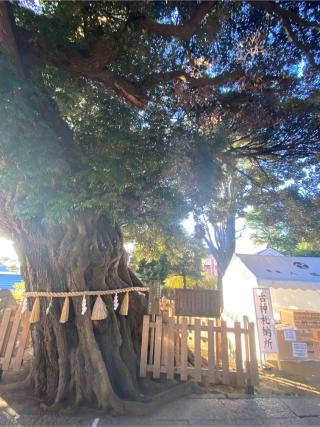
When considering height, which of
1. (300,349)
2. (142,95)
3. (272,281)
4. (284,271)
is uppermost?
(142,95)

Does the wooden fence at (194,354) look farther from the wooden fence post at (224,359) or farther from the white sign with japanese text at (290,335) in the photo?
the white sign with japanese text at (290,335)

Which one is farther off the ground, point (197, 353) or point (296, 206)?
point (296, 206)

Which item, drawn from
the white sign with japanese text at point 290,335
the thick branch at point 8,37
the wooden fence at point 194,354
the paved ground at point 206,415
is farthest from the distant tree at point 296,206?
the thick branch at point 8,37

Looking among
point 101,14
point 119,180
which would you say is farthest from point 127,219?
point 101,14

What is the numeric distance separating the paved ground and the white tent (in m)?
3.41

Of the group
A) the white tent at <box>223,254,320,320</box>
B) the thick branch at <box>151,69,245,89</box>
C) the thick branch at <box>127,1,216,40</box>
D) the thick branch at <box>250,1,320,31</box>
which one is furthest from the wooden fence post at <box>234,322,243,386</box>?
the thick branch at <box>250,1,320,31</box>

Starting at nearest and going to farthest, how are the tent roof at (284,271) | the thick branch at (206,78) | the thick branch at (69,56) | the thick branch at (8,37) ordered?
the thick branch at (8,37) → the thick branch at (69,56) → the thick branch at (206,78) → the tent roof at (284,271)

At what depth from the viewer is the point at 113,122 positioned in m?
3.91

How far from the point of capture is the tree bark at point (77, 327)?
367 cm

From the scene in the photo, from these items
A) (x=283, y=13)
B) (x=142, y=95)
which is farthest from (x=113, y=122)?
(x=283, y=13)

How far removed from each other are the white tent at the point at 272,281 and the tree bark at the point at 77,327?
4.20 m

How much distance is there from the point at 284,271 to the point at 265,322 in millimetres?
2011

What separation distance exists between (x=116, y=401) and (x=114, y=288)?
1.64m

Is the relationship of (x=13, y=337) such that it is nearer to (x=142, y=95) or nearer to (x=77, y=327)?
(x=77, y=327)
